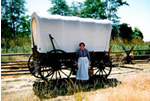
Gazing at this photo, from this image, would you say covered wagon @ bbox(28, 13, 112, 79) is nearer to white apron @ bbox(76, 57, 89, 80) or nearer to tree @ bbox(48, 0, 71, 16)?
white apron @ bbox(76, 57, 89, 80)

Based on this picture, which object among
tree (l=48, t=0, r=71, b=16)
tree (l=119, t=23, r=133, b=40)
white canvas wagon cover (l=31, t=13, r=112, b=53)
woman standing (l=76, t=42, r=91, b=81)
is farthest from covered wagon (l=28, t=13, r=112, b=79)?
tree (l=48, t=0, r=71, b=16)

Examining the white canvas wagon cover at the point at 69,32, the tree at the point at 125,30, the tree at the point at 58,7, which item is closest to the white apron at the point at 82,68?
the white canvas wagon cover at the point at 69,32

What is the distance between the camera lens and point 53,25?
5.62m

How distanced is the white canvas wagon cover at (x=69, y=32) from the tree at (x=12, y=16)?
23.6 metres

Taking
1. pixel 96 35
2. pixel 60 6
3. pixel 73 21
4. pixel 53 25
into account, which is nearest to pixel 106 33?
pixel 96 35

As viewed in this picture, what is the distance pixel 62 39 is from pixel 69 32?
1.34ft

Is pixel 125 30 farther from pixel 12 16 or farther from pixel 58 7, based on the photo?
pixel 12 16

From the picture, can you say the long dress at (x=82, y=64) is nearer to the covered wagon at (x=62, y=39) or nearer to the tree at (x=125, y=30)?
the covered wagon at (x=62, y=39)

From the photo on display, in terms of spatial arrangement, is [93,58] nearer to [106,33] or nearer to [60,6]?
[106,33]

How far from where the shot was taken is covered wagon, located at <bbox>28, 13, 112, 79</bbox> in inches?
217

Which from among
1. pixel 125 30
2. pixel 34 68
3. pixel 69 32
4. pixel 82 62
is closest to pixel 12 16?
pixel 125 30

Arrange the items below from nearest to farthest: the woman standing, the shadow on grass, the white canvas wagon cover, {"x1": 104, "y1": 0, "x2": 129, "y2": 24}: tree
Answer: the shadow on grass, the white canvas wagon cover, the woman standing, {"x1": 104, "y1": 0, "x2": 129, "y2": 24}: tree

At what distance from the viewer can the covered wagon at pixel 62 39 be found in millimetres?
5516

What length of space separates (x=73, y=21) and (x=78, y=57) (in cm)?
146
